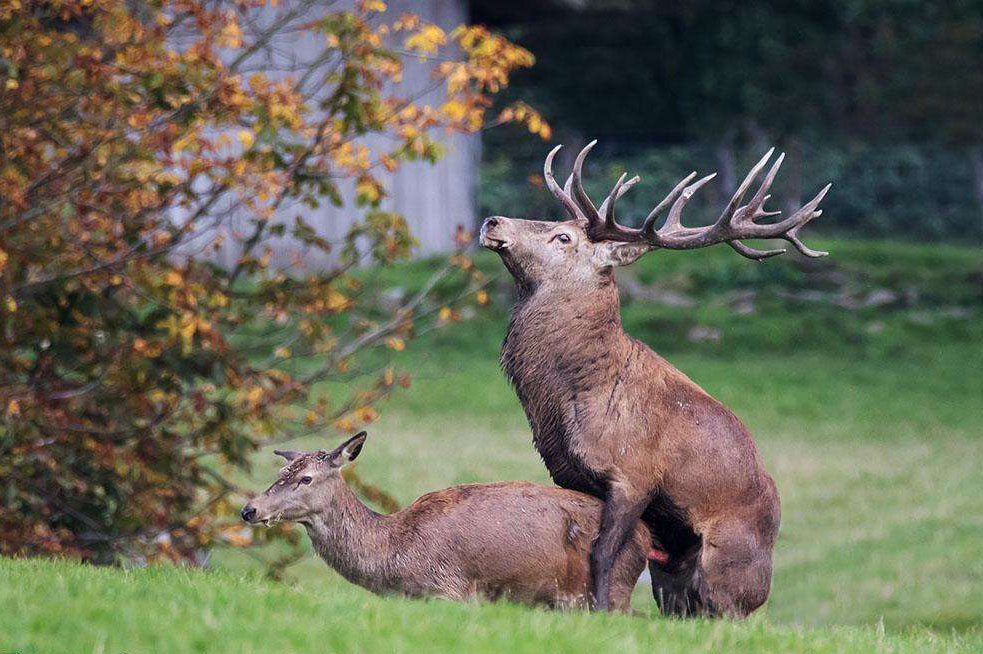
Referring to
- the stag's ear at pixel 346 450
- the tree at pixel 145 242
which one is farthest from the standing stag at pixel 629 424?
the tree at pixel 145 242

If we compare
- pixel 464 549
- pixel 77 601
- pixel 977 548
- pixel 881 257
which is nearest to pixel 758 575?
pixel 464 549

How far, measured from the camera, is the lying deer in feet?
22.8

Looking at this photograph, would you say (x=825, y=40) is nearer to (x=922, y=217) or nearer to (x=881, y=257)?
(x=922, y=217)

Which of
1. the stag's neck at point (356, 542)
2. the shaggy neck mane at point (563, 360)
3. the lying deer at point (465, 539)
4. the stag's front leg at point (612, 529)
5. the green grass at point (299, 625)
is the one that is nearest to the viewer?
the green grass at point (299, 625)

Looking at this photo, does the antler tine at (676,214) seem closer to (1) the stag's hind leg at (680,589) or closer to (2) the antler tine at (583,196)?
(2) the antler tine at (583,196)

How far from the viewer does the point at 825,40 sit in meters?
34.2

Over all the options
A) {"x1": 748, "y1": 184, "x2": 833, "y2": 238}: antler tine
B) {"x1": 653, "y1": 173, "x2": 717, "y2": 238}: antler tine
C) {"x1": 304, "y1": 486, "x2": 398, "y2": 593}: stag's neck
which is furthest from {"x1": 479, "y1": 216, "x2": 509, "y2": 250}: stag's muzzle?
{"x1": 304, "y1": 486, "x2": 398, "y2": 593}: stag's neck

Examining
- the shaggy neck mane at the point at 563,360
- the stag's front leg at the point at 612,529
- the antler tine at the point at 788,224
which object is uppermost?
the antler tine at the point at 788,224

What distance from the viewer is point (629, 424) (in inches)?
275

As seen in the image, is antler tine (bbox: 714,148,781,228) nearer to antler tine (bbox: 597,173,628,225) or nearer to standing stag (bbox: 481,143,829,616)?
standing stag (bbox: 481,143,829,616)

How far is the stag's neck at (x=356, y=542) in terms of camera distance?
7184 mm

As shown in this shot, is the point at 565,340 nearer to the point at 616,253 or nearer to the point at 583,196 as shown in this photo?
the point at 616,253

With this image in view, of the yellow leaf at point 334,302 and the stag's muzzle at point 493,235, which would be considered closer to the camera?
the stag's muzzle at point 493,235

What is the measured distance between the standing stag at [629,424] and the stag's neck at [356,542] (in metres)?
0.83
